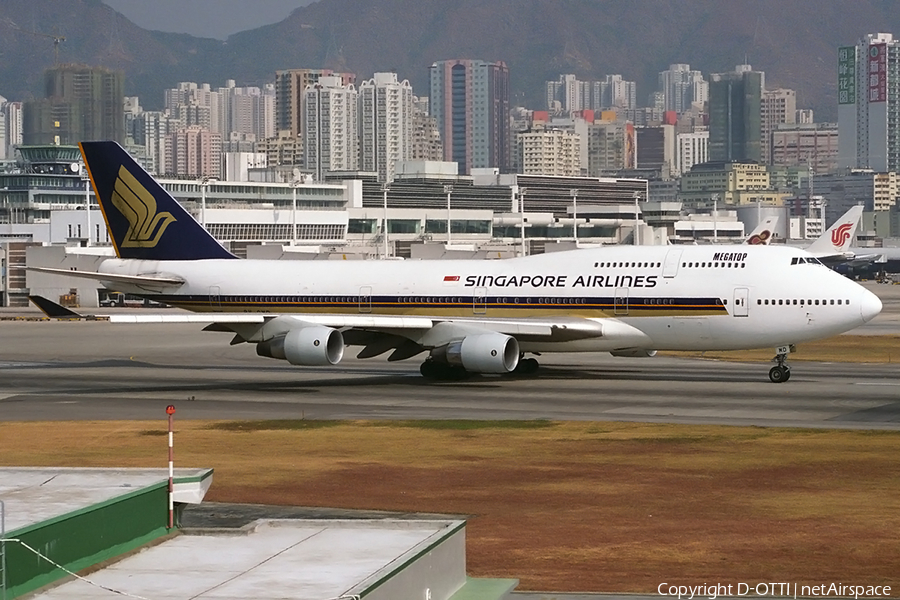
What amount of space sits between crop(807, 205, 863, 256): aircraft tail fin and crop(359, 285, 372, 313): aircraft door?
10509 cm

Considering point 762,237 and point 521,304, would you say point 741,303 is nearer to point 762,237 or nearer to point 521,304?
point 521,304

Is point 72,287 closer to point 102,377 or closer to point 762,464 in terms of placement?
point 102,377

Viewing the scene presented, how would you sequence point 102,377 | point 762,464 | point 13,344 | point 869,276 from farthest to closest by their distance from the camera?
point 869,276 < point 13,344 < point 102,377 < point 762,464

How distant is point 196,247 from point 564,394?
17.5 m

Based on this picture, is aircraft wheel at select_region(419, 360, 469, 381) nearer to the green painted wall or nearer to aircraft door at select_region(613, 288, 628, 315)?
aircraft door at select_region(613, 288, 628, 315)

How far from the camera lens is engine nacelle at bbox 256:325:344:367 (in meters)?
44.7

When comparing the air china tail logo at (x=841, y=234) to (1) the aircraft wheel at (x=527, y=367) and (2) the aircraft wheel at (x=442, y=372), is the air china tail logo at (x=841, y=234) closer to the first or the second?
(1) the aircraft wheel at (x=527, y=367)

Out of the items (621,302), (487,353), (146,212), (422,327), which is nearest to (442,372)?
(422,327)

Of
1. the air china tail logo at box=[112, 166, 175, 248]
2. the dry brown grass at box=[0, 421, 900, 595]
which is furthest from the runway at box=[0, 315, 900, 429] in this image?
the air china tail logo at box=[112, 166, 175, 248]

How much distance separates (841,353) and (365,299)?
23.7 metres

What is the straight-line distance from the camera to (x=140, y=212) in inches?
2143

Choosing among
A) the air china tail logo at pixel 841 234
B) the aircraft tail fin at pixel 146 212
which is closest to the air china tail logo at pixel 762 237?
the air china tail logo at pixel 841 234

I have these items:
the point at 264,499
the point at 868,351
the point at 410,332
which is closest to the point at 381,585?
the point at 264,499

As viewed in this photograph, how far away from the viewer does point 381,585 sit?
44.5ft
